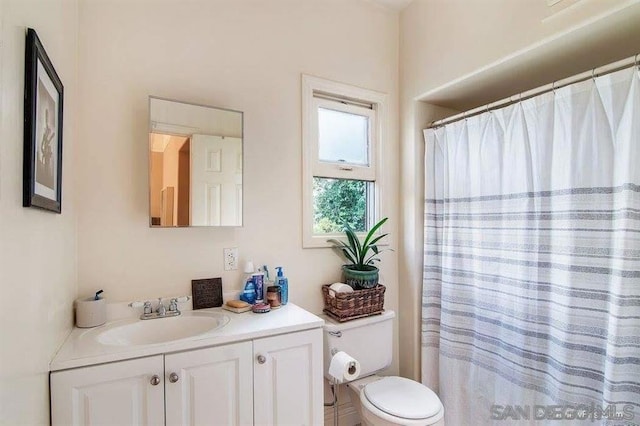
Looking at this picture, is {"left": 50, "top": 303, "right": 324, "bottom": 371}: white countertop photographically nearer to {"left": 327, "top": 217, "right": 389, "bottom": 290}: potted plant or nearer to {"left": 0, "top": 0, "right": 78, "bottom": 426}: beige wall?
{"left": 0, "top": 0, "right": 78, "bottom": 426}: beige wall

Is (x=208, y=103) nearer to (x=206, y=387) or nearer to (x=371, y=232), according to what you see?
(x=371, y=232)

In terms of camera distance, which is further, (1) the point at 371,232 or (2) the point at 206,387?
(1) the point at 371,232

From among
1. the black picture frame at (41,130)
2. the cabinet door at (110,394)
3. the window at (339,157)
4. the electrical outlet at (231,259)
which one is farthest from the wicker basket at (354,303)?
the black picture frame at (41,130)

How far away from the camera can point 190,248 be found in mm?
1508

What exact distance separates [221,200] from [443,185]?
4.26ft

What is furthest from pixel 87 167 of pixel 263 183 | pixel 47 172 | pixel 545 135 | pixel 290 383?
pixel 545 135

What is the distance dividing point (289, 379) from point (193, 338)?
0.44 m

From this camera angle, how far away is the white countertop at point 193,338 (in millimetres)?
993

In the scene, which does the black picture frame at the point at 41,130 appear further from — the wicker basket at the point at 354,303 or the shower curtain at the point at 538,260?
the shower curtain at the point at 538,260

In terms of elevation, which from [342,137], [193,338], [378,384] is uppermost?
[342,137]

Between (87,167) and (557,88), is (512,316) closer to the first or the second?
(557,88)

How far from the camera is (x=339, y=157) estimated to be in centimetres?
201

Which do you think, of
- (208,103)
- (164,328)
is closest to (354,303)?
(164,328)

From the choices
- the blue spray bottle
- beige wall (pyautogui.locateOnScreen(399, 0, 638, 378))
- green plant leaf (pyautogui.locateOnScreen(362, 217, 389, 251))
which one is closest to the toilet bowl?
beige wall (pyautogui.locateOnScreen(399, 0, 638, 378))
